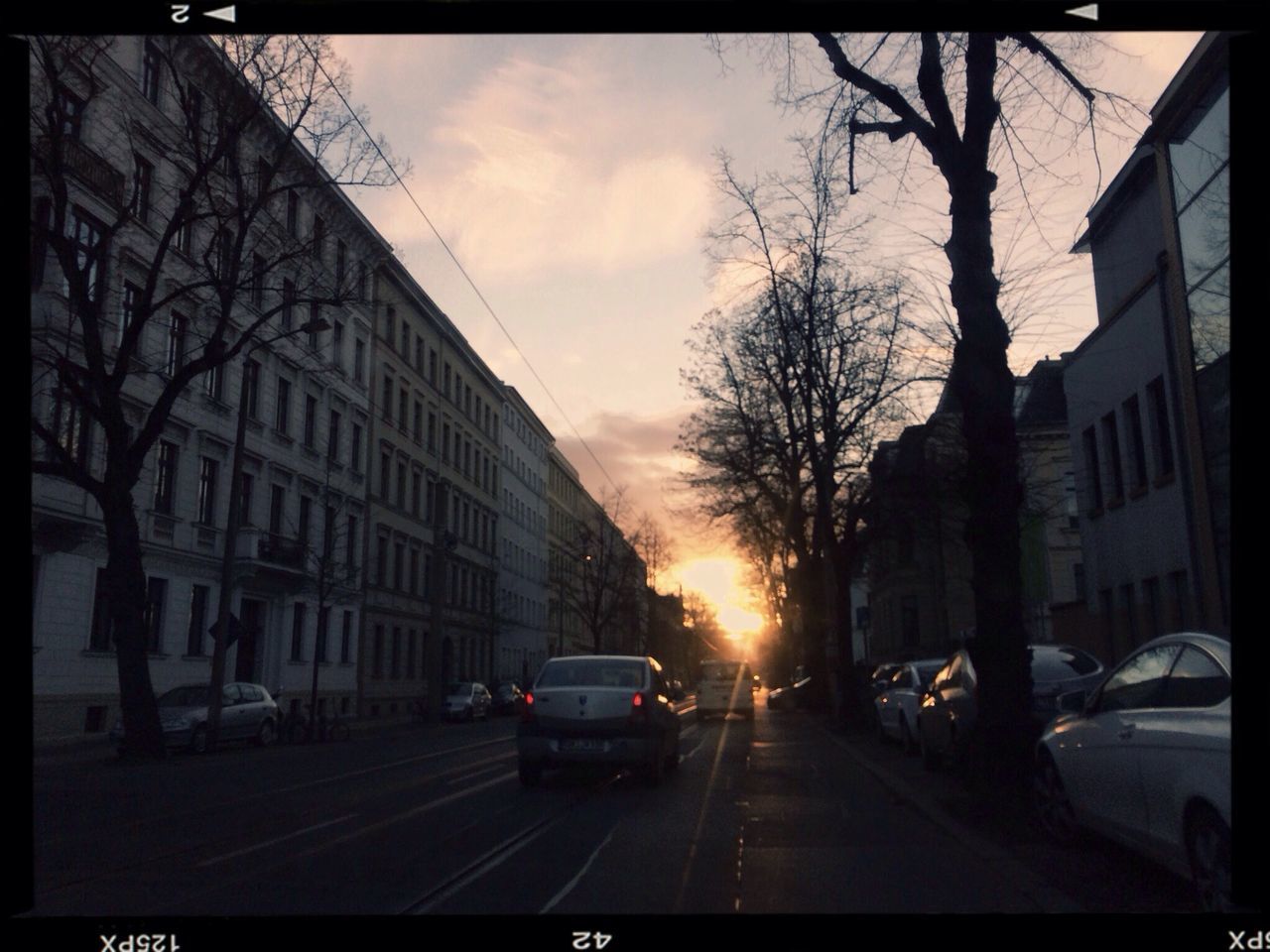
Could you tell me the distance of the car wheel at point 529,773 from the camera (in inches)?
526

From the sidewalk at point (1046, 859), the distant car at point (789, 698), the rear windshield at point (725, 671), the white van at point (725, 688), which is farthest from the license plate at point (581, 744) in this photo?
the distant car at point (789, 698)

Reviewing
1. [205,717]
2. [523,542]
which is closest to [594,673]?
[205,717]

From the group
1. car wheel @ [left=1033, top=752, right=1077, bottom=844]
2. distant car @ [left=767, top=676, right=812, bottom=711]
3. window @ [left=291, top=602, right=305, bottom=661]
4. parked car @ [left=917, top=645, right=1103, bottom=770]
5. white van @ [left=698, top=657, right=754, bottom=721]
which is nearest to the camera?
car wheel @ [left=1033, top=752, right=1077, bottom=844]

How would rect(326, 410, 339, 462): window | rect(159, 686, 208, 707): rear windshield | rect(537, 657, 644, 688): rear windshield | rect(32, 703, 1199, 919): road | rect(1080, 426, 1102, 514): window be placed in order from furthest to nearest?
rect(326, 410, 339, 462): window
rect(1080, 426, 1102, 514): window
rect(159, 686, 208, 707): rear windshield
rect(537, 657, 644, 688): rear windshield
rect(32, 703, 1199, 919): road

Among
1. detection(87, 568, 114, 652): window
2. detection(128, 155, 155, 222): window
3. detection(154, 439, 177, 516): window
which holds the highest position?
detection(128, 155, 155, 222): window

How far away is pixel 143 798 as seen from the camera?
12.6m

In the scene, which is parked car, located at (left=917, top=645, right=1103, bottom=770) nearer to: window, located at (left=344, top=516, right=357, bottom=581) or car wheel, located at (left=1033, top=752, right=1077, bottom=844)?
car wheel, located at (left=1033, top=752, right=1077, bottom=844)

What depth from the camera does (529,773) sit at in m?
13.4

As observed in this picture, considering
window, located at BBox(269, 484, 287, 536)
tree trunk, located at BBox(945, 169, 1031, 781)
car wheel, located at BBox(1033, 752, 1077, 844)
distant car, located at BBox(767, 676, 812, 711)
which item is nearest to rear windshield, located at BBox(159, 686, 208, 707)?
window, located at BBox(269, 484, 287, 536)

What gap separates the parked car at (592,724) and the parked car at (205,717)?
1021 cm

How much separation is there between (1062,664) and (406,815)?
800 centimetres

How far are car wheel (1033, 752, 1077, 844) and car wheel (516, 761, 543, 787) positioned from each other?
21.1 ft

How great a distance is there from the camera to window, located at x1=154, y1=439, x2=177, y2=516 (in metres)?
30.7

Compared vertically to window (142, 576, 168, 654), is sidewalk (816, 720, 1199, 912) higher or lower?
lower
